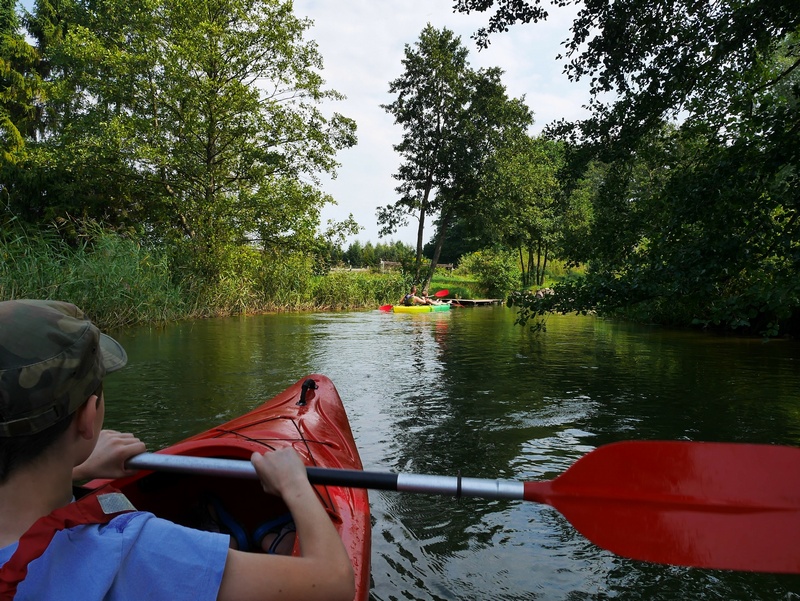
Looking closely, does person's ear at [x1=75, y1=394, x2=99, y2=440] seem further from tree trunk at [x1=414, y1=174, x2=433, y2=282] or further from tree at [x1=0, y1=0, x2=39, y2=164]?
tree trunk at [x1=414, y1=174, x2=433, y2=282]

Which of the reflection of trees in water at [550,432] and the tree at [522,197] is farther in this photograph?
the tree at [522,197]

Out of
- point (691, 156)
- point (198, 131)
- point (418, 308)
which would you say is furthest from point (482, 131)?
point (691, 156)

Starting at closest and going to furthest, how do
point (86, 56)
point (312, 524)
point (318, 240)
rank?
point (312, 524) → point (86, 56) → point (318, 240)

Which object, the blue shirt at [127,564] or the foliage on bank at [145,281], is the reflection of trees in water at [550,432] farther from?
the foliage on bank at [145,281]

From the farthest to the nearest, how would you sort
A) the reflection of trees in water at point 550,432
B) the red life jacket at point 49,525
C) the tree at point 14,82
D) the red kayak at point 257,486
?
the tree at point 14,82 → the reflection of trees in water at point 550,432 → the red kayak at point 257,486 → the red life jacket at point 49,525

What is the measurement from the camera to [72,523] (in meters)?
0.93

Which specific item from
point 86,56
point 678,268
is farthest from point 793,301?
point 86,56

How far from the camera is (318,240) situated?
17.7 meters

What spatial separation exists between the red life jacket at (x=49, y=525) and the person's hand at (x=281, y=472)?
13.3 inches

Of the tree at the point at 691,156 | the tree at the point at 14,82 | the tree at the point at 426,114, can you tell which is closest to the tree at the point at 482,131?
the tree at the point at 426,114

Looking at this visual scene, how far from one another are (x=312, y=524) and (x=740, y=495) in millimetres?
1548

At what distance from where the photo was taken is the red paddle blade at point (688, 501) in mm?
1791

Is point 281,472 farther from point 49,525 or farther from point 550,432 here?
point 550,432

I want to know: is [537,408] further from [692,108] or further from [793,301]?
[692,108]
